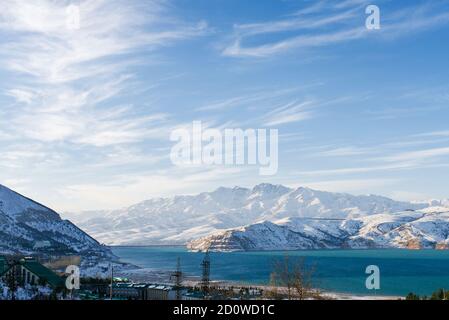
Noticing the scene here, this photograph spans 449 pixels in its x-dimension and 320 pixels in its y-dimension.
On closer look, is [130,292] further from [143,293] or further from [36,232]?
[36,232]

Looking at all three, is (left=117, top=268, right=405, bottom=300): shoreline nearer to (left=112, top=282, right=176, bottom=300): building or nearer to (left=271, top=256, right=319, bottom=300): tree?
(left=271, top=256, right=319, bottom=300): tree

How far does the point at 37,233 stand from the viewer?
470 ft

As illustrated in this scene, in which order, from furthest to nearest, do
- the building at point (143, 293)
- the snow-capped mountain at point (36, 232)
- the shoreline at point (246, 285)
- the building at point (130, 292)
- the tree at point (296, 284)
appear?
1. the snow-capped mountain at point (36, 232)
2. the shoreline at point (246, 285)
3. the building at point (130, 292)
4. the building at point (143, 293)
5. the tree at point (296, 284)

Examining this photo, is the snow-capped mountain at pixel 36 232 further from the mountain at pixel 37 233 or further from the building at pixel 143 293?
the building at pixel 143 293

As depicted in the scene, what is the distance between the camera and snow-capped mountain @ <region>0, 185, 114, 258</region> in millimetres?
128200

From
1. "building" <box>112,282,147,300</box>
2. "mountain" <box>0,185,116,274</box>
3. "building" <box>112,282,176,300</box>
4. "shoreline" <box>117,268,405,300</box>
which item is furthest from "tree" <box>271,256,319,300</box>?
"mountain" <box>0,185,116,274</box>

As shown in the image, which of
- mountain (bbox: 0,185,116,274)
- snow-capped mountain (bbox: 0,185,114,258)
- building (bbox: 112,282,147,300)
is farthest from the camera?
snow-capped mountain (bbox: 0,185,114,258)

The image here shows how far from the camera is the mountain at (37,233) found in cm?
12769

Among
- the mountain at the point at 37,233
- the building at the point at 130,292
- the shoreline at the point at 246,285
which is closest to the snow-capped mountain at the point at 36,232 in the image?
the mountain at the point at 37,233

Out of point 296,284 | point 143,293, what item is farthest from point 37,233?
point 296,284

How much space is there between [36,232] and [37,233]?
512mm

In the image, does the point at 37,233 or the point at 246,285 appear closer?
the point at 246,285

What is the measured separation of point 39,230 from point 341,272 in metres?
84.6
